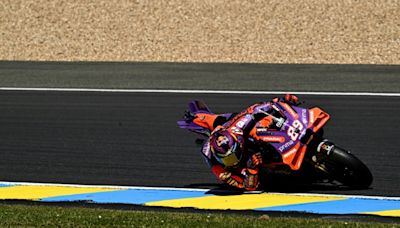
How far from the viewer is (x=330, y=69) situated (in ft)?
75.2

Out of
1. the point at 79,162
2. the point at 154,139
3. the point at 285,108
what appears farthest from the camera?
the point at 154,139

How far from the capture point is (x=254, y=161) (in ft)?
37.3

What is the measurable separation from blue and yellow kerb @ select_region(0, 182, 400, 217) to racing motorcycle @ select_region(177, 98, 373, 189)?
33cm

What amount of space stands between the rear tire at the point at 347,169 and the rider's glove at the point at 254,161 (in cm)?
70

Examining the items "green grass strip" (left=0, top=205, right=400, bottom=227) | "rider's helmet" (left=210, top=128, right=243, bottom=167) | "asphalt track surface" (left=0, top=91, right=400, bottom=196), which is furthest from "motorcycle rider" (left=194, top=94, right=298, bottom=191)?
"green grass strip" (left=0, top=205, right=400, bottom=227)

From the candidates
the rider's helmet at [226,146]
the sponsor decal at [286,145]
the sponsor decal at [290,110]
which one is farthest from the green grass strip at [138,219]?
the sponsor decal at [290,110]

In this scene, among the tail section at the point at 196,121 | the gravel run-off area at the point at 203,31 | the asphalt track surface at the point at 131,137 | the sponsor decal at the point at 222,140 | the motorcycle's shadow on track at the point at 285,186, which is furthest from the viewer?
the gravel run-off area at the point at 203,31

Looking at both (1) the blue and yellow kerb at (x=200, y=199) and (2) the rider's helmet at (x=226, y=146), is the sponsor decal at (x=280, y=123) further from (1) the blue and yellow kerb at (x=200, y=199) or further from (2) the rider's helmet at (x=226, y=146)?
(1) the blue and yellow kerb at (x=200, y=199)

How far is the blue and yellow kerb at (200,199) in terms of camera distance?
34.9ft

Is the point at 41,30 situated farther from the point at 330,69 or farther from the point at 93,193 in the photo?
the point at 93,193

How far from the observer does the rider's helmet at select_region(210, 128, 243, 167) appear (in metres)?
11.2

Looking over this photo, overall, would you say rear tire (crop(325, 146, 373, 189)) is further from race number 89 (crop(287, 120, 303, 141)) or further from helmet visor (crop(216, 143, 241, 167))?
helmet visor (crop(216, 143, 241, 167))

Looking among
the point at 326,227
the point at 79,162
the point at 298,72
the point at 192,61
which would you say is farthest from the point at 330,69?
the point at 326,227

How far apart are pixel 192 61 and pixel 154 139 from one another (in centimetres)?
1041
